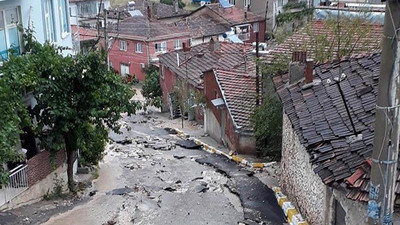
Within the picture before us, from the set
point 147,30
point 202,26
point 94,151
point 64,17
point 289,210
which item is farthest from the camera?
point 202,26

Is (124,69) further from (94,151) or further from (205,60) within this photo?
(94,151)

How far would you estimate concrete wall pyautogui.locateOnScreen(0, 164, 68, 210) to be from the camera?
15.7 meters

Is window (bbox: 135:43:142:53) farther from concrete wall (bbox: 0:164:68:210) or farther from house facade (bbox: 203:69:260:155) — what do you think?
concrete wall (bbox: 0:164:68:210)

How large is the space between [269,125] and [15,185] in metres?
10.1

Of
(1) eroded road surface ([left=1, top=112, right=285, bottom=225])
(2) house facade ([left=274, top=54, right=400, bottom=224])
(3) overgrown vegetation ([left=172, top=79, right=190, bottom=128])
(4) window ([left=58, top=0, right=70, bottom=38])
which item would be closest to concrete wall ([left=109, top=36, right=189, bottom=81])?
(3) overgrown vegetation ([left=172, top=79, right=190, bottom=128])

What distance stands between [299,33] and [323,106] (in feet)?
35.9

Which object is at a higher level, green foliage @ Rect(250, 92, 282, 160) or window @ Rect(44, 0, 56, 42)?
window @ Rect(44, 0, 56, 42)

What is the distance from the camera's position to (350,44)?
2105cm

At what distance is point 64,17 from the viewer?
21.4 m

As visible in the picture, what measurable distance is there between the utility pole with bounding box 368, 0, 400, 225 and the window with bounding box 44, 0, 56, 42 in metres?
15.6

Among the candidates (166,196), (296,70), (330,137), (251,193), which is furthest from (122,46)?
(330,137)

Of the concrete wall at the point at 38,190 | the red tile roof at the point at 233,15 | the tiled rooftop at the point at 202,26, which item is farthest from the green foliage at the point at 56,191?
the red tile roof at the point at 233,15

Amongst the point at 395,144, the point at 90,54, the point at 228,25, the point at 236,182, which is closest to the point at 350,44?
the point at 236,182

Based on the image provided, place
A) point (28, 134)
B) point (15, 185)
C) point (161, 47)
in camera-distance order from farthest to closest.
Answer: point (161, 47) → point (28, 134) → point (15, 185)
